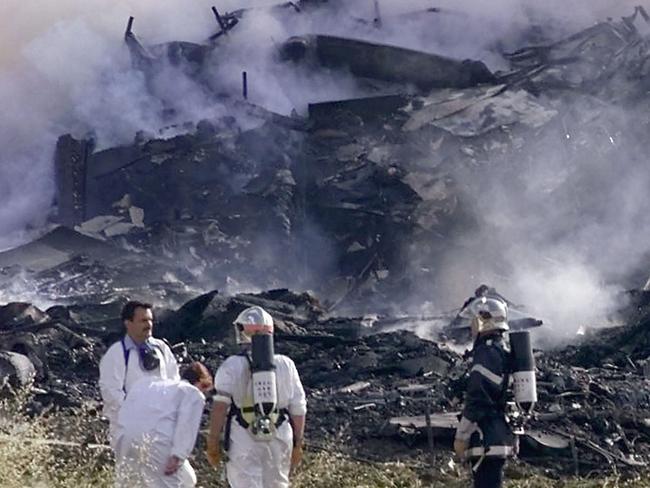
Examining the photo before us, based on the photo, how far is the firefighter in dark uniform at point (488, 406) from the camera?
717 cm

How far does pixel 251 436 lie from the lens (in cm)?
681

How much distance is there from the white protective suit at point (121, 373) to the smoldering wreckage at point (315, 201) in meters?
8.50

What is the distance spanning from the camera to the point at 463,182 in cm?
2581

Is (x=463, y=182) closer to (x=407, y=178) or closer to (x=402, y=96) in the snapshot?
(x=407, y=178)

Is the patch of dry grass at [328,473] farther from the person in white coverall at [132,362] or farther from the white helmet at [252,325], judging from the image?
the white helmet at [252,325]

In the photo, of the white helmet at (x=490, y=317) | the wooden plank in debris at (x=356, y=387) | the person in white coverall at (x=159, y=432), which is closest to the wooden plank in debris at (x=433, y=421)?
the wooden plank in debris at (x=356, y=387)

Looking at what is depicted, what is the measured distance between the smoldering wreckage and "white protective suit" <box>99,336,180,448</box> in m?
8.50

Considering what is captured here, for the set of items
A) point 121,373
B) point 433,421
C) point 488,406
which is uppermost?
point 121,373

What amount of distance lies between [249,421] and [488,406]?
1.37m

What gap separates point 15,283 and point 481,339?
1860cm

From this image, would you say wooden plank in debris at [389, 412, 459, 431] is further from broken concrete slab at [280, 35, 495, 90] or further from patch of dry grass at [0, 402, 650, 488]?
broken concrete slab at [280, 35, 495, 90]

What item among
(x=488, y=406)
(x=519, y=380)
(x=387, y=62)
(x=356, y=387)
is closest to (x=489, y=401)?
(x=488, y=406)

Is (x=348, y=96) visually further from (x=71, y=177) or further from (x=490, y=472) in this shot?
(x=490, y=472)

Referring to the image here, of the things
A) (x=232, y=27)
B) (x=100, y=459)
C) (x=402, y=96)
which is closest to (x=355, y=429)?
(x=100, y=459)
